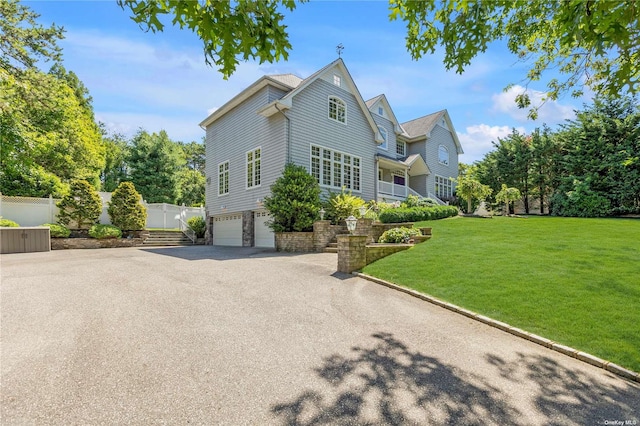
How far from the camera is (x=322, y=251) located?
1262cm

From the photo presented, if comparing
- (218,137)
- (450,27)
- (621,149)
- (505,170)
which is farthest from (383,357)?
(505,170)

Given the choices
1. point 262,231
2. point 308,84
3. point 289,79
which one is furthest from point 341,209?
point 289,79

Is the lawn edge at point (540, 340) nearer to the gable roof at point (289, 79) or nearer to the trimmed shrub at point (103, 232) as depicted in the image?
the gable roof at point (289, 79)

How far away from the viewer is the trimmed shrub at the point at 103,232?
15781 mm

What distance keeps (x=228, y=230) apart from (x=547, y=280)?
16.0 metres

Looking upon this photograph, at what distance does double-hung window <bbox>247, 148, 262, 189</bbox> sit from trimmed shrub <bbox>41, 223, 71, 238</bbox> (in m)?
9.39

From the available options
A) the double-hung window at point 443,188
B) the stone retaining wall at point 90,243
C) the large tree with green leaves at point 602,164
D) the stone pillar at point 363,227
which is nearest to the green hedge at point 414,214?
the stone pillar at point 363,227

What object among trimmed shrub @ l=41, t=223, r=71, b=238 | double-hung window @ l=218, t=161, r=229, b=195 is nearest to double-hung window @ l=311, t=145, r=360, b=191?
double-hung window @ l=218, t=161, r=229, b=195

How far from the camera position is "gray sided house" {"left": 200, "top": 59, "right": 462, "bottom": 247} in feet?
48.8

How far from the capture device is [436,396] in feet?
9.99

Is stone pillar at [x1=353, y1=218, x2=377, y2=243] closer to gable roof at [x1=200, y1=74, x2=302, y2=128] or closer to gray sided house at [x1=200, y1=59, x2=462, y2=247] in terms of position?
gray sided house at [x1=200, y1=59, x2=462, y2=247]

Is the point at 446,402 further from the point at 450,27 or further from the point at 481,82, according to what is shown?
the point at 481,82

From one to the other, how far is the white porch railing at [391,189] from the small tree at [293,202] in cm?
752

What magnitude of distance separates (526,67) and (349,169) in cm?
1068
